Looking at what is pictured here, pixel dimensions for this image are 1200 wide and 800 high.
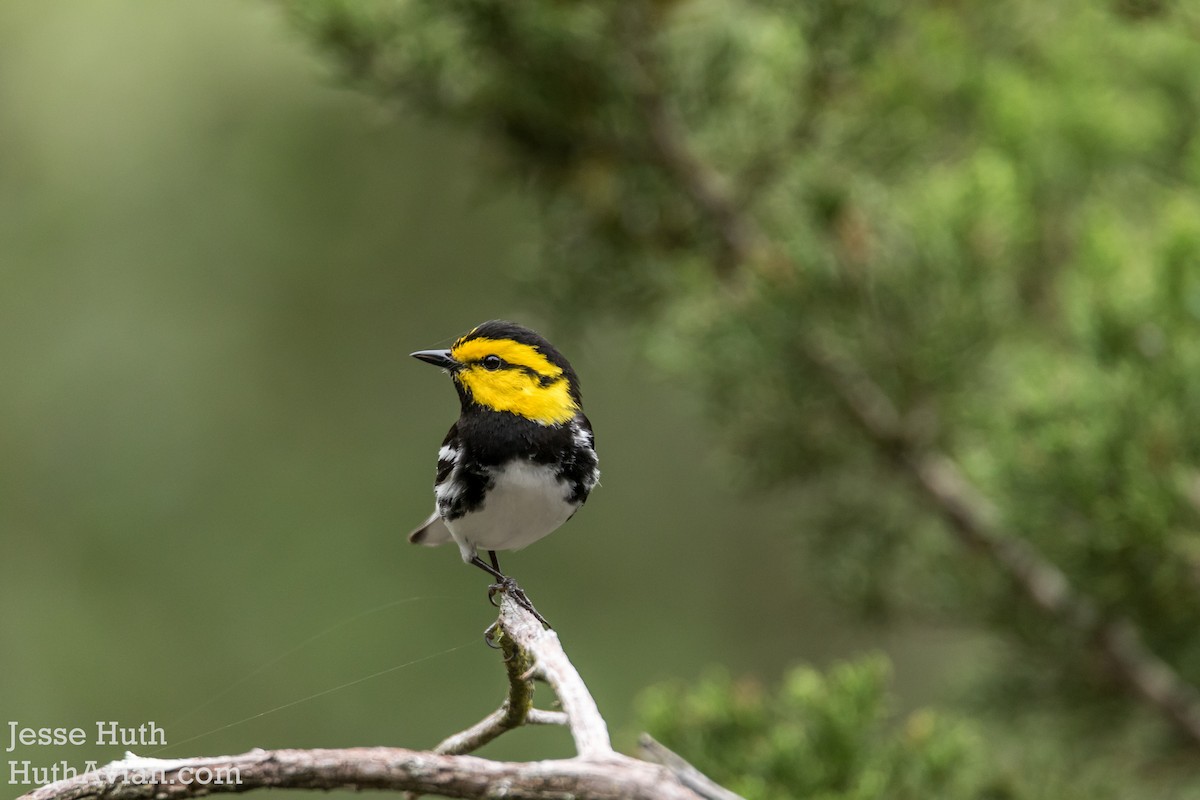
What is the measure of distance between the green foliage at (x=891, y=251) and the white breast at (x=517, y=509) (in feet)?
2.07

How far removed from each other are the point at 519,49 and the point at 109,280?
3480 mm

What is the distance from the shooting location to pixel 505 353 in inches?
67.3

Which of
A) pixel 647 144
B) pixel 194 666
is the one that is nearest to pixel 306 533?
pixel 194 666

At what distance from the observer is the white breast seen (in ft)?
5.21

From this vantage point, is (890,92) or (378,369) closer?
(890,92)

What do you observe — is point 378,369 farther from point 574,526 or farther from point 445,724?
point 445,724

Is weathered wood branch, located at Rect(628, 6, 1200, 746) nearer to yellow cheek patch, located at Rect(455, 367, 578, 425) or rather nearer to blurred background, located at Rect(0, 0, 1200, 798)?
blurred background, located at Rect(0, 0, 1200, 798)

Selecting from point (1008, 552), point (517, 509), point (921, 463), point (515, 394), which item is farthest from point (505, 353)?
point (1008, 552)

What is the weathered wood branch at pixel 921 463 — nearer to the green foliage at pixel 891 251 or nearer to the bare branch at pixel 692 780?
the green foliage at pixel 891 251

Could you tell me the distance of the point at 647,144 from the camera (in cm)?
248

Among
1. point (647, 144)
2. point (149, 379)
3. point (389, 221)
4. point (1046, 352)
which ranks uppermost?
point (389, 221)

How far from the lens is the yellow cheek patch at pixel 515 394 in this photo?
5.74 ft

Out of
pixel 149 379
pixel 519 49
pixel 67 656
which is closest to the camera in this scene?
pixel 519 49

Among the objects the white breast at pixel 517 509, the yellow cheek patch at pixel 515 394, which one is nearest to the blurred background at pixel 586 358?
the white breast at pixel 517 509
